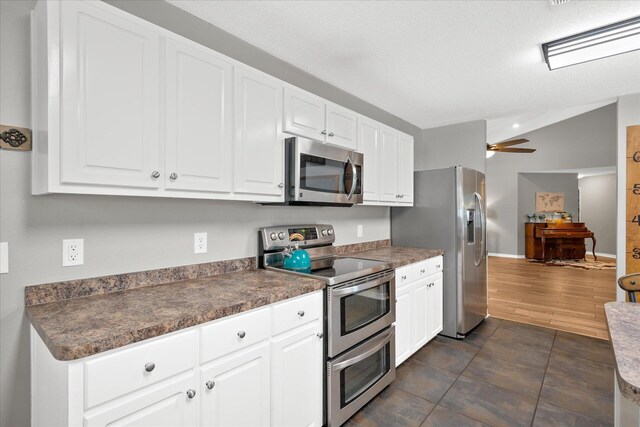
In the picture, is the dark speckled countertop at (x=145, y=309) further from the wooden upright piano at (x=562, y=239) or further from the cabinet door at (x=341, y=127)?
the wooden upright piano at (x=562, y=239)

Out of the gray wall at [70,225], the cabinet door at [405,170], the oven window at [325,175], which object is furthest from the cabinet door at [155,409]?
the cabinet door at [405,170]

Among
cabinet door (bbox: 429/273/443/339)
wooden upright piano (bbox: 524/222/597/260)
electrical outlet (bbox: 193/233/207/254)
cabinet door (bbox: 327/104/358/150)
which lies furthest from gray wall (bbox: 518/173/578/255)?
electrical outlet (bbox: 193/233/207/254)

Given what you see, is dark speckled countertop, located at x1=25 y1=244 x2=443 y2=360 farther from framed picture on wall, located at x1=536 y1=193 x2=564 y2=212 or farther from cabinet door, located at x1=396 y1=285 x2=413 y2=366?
framed picture on wall, located at x1=536 y1=193 x2=564 y2=212

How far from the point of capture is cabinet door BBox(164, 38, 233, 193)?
155 centimetres

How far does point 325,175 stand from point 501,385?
6.79 ft

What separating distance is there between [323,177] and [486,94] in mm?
2017

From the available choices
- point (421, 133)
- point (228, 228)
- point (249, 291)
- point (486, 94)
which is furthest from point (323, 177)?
point (421, 133)

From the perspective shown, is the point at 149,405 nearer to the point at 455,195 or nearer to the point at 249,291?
the point at 249,291

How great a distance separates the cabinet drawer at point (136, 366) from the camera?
101 cm

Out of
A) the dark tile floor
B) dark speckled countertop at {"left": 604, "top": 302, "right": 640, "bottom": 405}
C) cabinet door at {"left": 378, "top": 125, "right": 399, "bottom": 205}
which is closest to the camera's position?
dark speckled countertop at {"left": 604, "top": 302, "right": 640, "bottom": 405}

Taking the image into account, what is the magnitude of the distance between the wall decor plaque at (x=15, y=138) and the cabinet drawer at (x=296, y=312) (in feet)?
4.27

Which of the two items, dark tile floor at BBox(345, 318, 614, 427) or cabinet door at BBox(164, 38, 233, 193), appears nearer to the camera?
cabinet door at BBox(164, 38, 233, 193)

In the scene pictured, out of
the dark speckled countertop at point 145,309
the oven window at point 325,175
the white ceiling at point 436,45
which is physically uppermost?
the white ceiling at point 436,45

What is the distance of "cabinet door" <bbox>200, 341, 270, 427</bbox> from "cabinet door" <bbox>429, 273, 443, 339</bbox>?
2.06m
